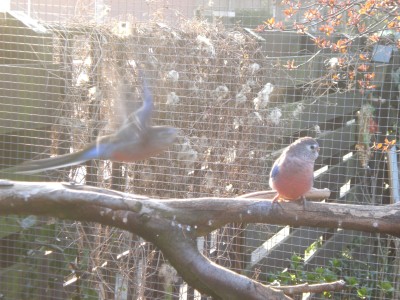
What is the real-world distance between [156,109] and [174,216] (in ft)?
4.94

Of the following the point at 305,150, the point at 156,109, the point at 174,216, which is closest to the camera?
the point at 174,216

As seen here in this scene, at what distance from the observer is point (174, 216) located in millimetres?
1801

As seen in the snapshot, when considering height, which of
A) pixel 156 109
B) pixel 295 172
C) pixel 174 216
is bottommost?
pixel 174 216

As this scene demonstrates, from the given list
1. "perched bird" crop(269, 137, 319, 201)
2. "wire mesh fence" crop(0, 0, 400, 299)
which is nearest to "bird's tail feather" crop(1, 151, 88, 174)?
"perched bird" crop(269, 137, 319, 201)

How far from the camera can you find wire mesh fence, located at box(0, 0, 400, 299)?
3.24 meters

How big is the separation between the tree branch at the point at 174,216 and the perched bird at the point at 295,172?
0.25 meters

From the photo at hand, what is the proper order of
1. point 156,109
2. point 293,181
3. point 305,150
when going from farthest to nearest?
1. point 156,109
2. point 305,150
3. point 293,181

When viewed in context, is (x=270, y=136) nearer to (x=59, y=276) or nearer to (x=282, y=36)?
(x=282, y=36)

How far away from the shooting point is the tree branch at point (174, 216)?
1764 millimetres

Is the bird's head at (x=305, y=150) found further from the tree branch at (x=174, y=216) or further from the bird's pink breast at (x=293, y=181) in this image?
the tree branch at (x=174, y=216)

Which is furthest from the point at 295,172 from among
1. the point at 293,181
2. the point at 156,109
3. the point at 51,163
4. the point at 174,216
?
the point at 156,109

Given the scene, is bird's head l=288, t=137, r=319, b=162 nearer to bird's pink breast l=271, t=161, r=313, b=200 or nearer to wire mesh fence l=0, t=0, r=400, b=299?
bird's pink breast l=271, t=161, r=313, b=200

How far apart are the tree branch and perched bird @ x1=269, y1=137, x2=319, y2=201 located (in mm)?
251

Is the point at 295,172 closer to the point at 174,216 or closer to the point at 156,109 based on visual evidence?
the point at 174,216
